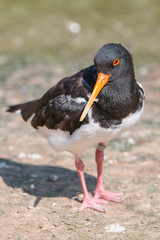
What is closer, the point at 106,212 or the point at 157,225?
the point at 157,225

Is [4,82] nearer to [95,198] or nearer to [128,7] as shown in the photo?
[95,198]

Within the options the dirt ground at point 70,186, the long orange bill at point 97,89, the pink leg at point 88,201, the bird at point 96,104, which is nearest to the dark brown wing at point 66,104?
the bird at point 96,104

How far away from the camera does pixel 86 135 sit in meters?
5.18

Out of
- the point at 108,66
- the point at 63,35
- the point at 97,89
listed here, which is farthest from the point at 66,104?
the point at 63,35

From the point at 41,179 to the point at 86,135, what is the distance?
1.75 m

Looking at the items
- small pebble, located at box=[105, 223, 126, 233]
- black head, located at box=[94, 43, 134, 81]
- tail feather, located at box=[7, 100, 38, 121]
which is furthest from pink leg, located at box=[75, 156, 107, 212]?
black head, located at box=[94, 43, 134, 81]

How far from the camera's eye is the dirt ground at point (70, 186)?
5023 mm

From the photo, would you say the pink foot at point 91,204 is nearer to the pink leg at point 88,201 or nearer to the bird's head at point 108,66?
the pink leg at point 88,201

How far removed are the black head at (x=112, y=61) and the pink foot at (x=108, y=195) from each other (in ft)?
5.92

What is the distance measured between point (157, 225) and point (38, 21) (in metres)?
10.3

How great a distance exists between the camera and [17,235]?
16.1ft

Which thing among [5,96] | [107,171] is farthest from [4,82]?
[107,171]

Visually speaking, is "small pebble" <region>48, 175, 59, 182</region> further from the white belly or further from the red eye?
the red eye

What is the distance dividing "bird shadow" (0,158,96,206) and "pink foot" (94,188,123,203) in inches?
11.8
